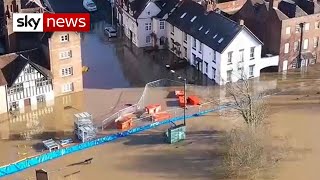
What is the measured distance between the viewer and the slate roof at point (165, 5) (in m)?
62.0

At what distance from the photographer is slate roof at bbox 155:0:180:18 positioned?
203ft

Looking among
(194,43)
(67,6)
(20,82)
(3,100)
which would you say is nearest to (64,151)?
(3,100)

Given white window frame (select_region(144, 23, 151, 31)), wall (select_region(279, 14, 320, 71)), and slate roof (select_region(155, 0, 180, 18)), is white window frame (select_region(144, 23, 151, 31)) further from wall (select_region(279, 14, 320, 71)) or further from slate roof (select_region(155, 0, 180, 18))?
wall (select_region(279, 14, 320, 71))

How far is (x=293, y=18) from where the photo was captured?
186 ft

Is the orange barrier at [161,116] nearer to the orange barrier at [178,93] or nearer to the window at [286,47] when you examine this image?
the orange barrier at [178,93]

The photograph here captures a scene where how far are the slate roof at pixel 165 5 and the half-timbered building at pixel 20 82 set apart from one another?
16.6 metres

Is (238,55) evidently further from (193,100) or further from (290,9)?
(290,9)

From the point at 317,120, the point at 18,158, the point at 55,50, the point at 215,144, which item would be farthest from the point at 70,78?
the point at 317,120

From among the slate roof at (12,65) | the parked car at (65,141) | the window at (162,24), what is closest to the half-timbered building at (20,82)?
the slate roof at (12,65)

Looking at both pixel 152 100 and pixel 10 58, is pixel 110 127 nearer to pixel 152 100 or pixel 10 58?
pixel 152 100

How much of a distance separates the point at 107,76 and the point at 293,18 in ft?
61.4

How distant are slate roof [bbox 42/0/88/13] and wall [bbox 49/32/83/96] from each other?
2286cm

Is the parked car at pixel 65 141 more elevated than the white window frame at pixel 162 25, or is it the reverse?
the white window frame at pixel 162 25

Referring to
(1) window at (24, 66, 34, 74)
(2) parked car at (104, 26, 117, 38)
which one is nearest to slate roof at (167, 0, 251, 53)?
(2) parked car at (104, 26, 117, 38)
